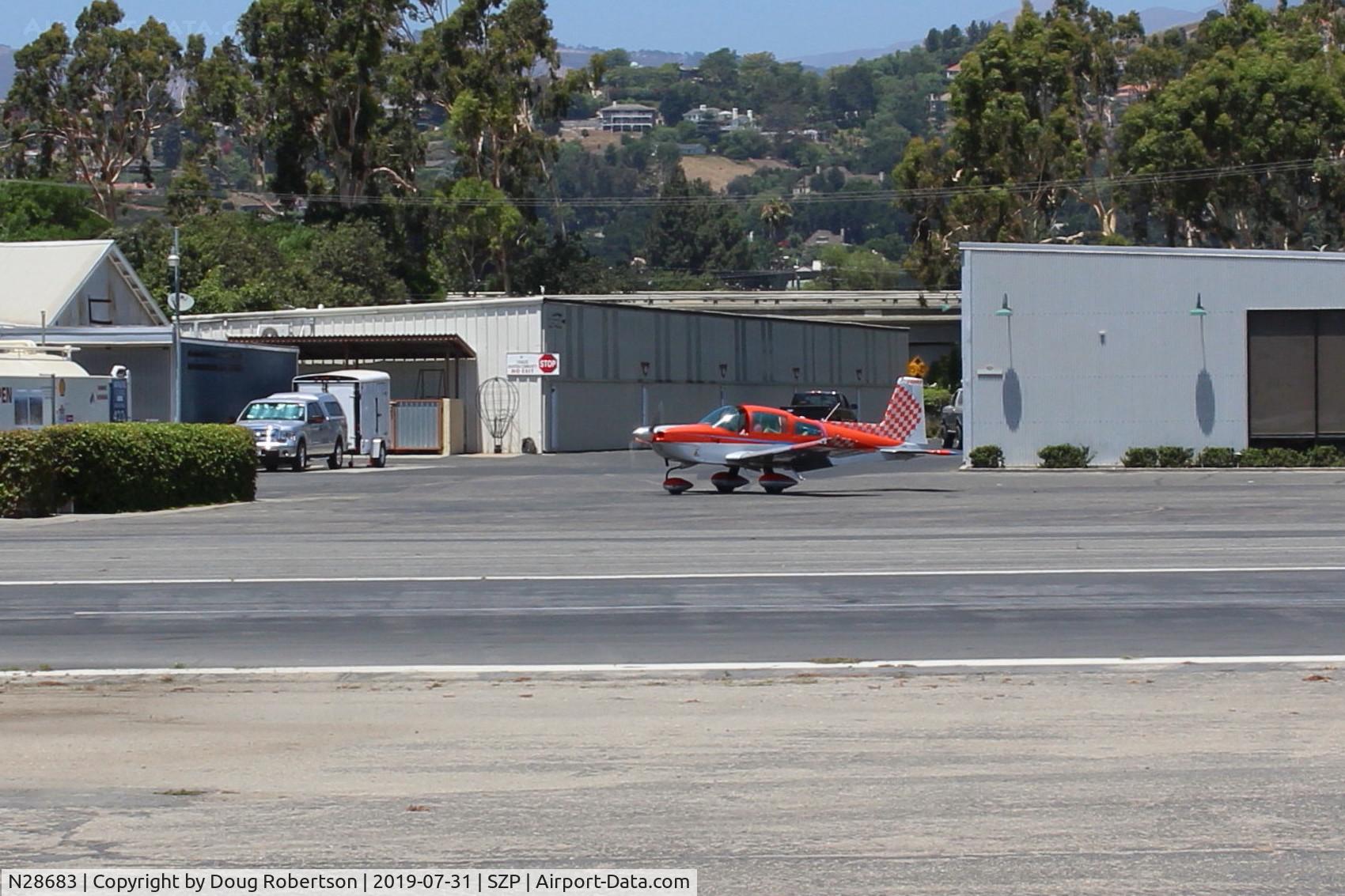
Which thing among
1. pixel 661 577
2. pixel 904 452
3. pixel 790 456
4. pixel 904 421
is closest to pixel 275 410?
pixel 790 456

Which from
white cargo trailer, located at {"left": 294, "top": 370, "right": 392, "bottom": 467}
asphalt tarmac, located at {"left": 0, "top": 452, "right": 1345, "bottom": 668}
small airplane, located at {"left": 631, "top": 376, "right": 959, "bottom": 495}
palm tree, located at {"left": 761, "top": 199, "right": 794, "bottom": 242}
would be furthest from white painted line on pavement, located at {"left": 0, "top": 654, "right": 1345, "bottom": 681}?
palm tree, located at {"left": 761, "top": 199, "right": 794, "bottom": 242}

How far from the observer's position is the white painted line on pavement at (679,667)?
11.7 meters

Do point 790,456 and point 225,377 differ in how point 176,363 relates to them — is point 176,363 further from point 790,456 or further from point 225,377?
point 790,456

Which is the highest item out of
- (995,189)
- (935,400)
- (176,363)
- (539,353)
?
(995,189)

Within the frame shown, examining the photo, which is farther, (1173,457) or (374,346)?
(374,346)

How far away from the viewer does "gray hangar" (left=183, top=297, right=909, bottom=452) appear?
188 feet

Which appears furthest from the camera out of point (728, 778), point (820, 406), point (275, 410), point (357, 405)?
point (820, 406)

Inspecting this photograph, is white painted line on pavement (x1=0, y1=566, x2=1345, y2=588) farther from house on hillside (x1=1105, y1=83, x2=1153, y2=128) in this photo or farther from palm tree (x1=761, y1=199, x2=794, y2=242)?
palm tree (x1=761, y1=199, x2=794, y2=242)

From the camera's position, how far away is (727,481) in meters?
33.7

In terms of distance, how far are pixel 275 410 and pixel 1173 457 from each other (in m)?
23.0

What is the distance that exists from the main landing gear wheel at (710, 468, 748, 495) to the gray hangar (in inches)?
922

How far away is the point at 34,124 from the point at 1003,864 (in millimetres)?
100439

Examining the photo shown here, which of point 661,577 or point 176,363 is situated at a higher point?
point 176,363

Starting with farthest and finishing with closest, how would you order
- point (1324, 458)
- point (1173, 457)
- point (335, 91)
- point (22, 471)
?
point (335, 91), point (1173, 457), point (1324, 458), point (22, 471)
